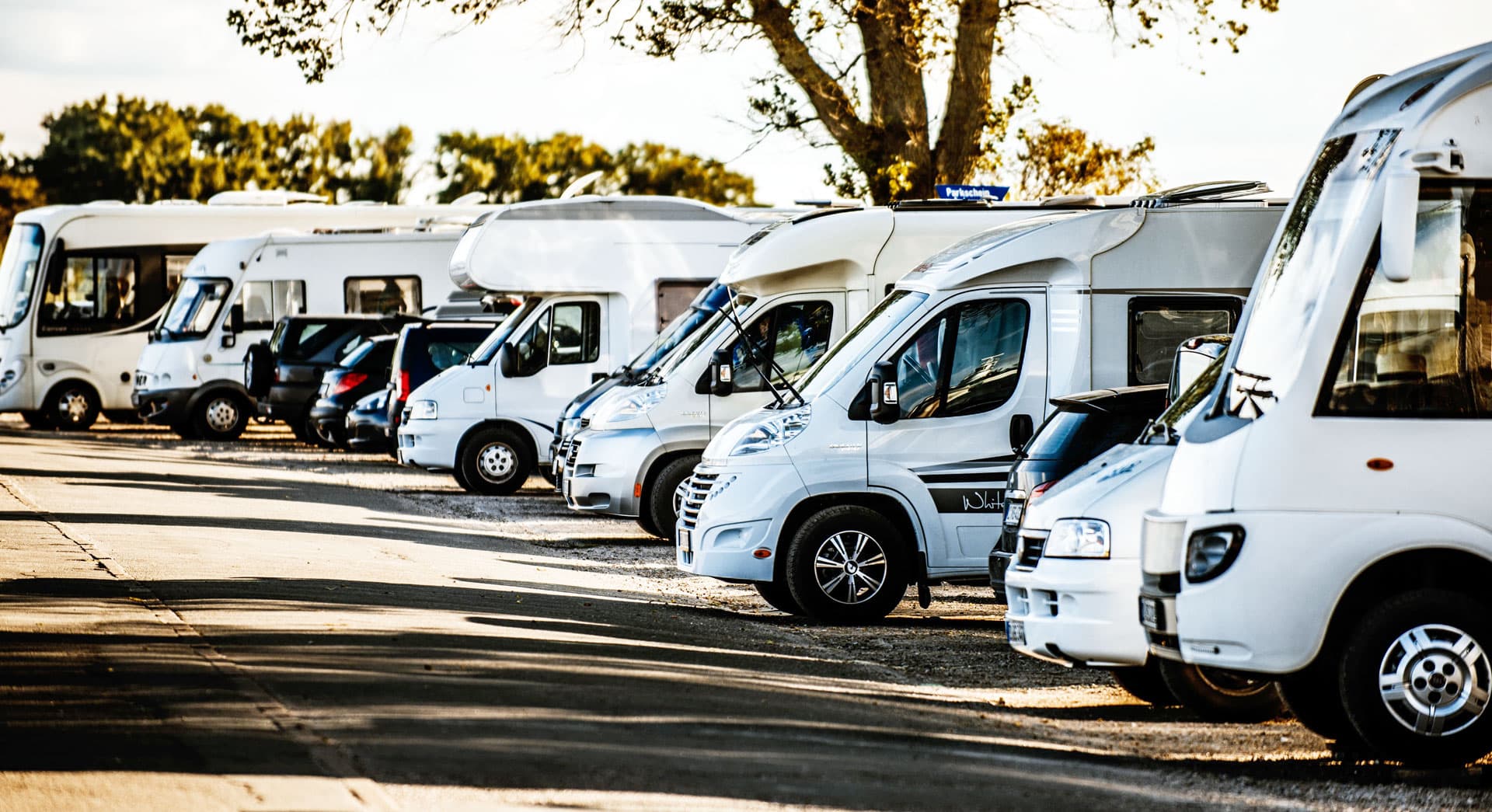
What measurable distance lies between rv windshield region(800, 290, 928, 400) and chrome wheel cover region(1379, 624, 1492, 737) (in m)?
5.03

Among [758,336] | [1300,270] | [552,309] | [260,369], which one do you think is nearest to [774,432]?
[758,336]

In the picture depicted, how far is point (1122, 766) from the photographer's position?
7770mm

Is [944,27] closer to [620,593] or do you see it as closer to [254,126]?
[620,593]

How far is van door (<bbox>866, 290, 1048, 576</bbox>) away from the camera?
473 inches

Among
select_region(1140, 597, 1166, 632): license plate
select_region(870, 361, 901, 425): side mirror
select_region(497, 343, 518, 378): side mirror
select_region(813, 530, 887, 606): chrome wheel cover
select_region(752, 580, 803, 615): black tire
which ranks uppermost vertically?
select_region(497, 343, 518, 378): side mirror

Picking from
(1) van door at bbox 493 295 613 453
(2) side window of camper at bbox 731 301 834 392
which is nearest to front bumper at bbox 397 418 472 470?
(1) van door at bbox 493 295 613 453

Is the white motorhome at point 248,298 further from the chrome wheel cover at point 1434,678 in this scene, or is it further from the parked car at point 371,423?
the chrome wheel cover at point 1434,678

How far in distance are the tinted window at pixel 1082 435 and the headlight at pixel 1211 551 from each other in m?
2.90

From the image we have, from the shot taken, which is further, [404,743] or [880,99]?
[880,99]

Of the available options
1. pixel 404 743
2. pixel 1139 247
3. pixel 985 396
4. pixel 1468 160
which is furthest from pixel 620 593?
pixel 1468 160

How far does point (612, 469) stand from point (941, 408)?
4779 mm

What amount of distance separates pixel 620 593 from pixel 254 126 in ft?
231

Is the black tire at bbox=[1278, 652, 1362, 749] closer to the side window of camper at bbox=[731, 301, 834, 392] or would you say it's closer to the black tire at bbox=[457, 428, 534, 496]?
the side window of camper at bbox=[731, 301, 834, 392]

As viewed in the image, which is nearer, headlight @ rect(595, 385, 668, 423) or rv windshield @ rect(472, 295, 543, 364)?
headlight @ rect(595, 385, 668, 423)
